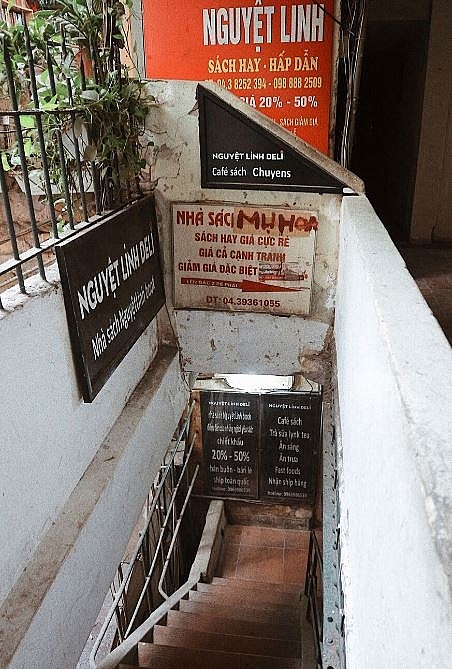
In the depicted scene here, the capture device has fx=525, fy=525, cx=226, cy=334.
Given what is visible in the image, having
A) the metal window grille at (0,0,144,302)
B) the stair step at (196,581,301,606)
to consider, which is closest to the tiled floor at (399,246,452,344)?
the metal window grille at (0,0,144,302)

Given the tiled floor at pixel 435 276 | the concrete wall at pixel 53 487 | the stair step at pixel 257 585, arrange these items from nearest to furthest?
the concrete wall at pixel 53 487
the tiled floor at pixel 435 276
the stair step at pixel 257 585

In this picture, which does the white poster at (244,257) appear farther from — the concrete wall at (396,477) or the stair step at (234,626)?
the stair step at (234,626)

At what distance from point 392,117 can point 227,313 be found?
4212mm

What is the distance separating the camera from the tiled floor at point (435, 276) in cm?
291

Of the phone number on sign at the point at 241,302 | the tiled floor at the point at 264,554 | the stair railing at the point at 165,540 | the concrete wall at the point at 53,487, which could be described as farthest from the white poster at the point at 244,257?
the tiled floor at the point at 264,554

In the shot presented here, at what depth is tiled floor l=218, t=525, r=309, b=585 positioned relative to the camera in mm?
6184

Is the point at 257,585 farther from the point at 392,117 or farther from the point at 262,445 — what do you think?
the point at 392,117

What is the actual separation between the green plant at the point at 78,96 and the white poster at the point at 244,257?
0.58m

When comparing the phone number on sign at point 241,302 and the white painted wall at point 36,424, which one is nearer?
the white painted wall at point 36,424

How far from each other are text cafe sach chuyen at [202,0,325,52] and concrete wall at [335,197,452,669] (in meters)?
2.31

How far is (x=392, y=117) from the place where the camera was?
6.45 meters

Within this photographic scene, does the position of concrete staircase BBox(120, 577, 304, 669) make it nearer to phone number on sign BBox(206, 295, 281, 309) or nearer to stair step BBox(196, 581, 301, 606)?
stair step BBox(196, 581, 301, 606)

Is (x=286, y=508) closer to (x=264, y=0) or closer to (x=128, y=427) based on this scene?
(x=128, y=427)

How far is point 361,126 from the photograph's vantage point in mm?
8523
